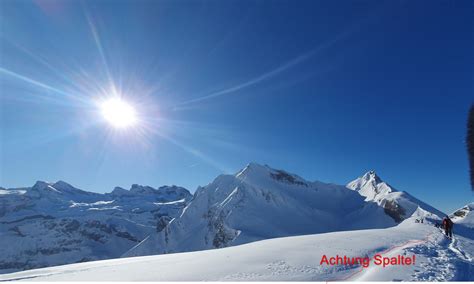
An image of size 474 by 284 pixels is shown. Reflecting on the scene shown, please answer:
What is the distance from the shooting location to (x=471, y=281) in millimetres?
15141

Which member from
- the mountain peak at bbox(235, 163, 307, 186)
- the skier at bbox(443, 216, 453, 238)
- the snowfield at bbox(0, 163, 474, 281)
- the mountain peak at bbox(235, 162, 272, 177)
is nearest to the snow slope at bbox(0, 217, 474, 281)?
the snowfield at bbox(0, 163, 474, 281)

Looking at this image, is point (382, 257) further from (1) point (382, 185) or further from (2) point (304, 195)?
(1) point (382, 185)

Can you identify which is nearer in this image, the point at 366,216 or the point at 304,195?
the point at 366,216

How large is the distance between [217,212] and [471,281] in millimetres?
134476

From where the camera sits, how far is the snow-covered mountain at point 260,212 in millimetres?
127688

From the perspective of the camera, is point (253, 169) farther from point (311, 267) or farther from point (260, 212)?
point (311, 267)

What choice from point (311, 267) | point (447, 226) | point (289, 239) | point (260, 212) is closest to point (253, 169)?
point (260, 212)

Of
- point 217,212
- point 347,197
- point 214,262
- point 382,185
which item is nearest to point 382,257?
point 214,262

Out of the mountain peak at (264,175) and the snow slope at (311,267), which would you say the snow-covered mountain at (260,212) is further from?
the snow slope at (311,267)

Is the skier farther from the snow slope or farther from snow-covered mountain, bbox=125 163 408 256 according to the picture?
snow-covered mountain, bbox=125 163 408 256

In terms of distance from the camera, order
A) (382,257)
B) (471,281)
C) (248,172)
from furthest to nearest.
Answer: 1. (248,172)
2. (382,257)
3. (471,281)

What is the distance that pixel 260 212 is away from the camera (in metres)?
135

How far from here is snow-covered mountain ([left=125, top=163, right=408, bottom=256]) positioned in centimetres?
12769

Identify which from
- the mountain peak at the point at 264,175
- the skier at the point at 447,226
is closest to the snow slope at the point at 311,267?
the skier at the point at 447,226
